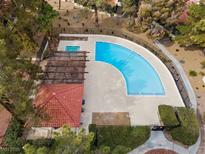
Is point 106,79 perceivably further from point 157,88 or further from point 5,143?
point 5,143

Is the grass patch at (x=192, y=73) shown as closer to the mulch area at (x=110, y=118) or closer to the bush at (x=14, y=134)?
the mulch area at (x=110, y=118)

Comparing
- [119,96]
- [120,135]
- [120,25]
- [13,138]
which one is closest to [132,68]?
[119,96]

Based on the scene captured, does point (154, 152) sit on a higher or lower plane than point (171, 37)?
lower

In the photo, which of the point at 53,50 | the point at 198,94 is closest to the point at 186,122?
the point at 198,94

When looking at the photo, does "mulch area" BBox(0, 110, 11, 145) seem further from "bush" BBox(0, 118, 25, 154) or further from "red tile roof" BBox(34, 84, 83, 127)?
"red tile roof" BBox(34, 84, 83, 127)

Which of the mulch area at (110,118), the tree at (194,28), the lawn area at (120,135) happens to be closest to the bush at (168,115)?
the lawn area at (120,135)
